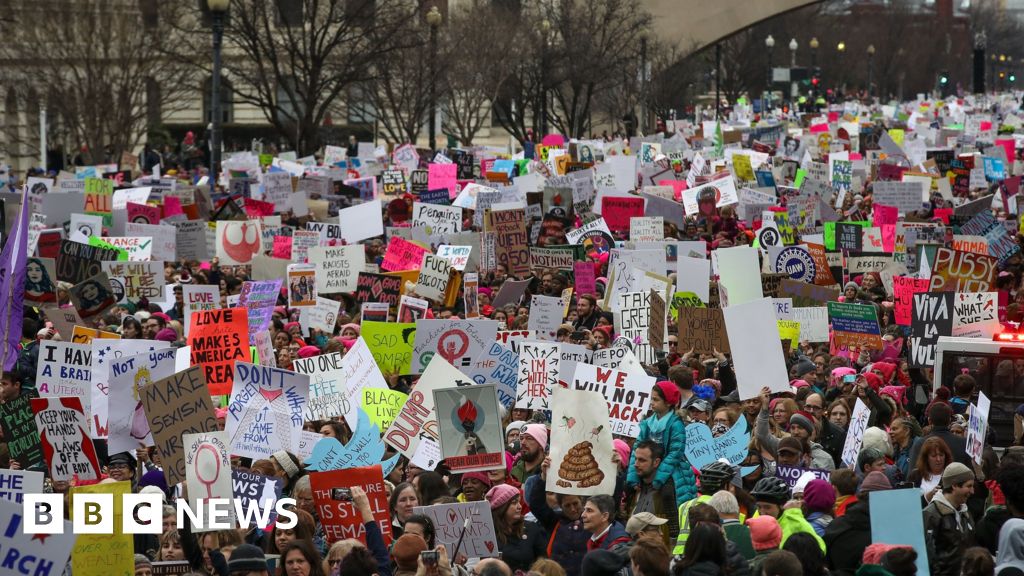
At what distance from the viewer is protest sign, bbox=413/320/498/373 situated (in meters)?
13.8

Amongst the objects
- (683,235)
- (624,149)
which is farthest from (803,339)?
(624,149)

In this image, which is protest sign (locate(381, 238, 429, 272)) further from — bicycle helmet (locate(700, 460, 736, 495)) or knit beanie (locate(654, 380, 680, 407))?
bicycle helmet (locate(700, 460, 736, 495))

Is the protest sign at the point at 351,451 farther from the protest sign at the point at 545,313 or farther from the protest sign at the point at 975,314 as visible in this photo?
the protest sign at the point at 545,313

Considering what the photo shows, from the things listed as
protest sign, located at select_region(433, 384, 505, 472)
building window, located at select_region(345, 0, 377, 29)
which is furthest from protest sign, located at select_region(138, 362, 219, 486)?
building window, located at select_region(345, 0, 377, 29)

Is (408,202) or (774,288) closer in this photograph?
(774,288)

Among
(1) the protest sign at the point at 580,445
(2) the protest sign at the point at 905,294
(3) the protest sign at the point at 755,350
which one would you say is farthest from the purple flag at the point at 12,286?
(2) the protest sign at the point at 905,294

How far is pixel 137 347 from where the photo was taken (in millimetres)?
12648

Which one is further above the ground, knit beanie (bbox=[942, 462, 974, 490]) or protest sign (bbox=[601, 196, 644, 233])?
protest sign (bbox=[601, 196, 644, 233])

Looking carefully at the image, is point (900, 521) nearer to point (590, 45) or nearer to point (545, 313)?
point (545, 313)

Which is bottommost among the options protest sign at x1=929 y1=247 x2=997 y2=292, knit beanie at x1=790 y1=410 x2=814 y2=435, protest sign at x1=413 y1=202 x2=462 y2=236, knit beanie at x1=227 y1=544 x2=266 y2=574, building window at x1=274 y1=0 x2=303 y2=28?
knit beanie at x1=227 y1=544 x2=266 y2=574

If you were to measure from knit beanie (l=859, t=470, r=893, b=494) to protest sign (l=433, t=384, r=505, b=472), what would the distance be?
2.03 m

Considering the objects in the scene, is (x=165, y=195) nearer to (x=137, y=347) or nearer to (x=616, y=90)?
(x=137, y=347)

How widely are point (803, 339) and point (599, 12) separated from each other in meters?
40.8

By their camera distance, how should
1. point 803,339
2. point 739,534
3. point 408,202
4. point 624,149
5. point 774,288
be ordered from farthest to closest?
point 624,149 → point 408,202 → point 774,288 → point 803,339 → point 739,534
